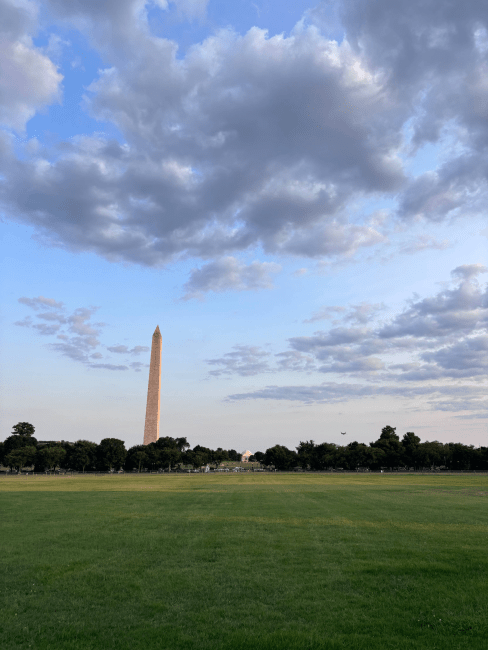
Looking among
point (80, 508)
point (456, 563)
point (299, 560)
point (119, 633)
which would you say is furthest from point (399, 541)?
point (80, 508)

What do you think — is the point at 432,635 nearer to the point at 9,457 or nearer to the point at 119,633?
the point at 119,633

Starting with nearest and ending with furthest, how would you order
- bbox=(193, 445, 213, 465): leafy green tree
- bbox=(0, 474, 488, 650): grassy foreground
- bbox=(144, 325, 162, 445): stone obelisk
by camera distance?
bbox=(0, 474, 488, 650): grassy foreground
bbox=(144, 325, 162, 445): stone obelisk
bbox=(193, 445, 213, 465): leafy green tree

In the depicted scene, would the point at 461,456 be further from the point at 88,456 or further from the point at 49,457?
the point at 49,457

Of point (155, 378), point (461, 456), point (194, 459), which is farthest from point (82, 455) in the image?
point (461, 456)

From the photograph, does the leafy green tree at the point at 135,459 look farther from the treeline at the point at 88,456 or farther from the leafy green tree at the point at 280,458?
the leafy green tree at the point at 280,458

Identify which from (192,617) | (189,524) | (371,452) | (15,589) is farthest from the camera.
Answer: (371,452)

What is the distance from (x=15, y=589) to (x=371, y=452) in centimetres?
13477

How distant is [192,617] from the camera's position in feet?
30.4

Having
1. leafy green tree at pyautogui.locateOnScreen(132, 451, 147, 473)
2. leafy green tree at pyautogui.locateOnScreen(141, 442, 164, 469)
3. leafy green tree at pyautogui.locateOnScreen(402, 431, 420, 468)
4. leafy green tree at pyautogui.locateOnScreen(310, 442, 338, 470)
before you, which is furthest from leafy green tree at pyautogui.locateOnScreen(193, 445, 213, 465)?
leafy green tree at pyautogui.locateOnScreen(402, 431, 420, 468)

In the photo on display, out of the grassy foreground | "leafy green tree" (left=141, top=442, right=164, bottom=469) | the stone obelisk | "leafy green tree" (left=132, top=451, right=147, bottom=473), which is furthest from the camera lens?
"leafy green tree" (left=141, top=442, right=164, bottom=469)

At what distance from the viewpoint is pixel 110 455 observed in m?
130

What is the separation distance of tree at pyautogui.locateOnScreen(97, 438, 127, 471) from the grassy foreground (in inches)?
4512

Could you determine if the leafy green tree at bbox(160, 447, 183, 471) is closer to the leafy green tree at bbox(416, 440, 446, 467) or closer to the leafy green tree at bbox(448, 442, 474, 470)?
the leafy green tree at bbox(416, 440, 446, 467)

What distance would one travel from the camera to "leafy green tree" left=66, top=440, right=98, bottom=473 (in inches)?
4929
